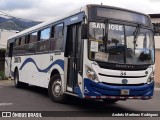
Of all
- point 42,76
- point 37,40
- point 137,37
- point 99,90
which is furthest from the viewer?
point 37,40

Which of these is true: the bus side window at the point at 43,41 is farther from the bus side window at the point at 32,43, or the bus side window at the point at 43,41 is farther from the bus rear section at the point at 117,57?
the bus rear section at the point at 117,57

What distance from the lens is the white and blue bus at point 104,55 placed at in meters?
10.1

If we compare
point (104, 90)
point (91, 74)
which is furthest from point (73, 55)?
point (104, 90)

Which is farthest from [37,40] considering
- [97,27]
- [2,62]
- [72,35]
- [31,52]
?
[2,62]

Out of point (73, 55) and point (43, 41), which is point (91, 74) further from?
point (43, 41)

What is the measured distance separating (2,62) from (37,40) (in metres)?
15.9

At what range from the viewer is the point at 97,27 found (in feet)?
33.9

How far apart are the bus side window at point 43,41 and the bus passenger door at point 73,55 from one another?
2.29m

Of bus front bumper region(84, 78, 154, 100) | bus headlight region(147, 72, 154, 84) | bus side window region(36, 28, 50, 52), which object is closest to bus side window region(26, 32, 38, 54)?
bus side window region(36, 28, 50, 52)

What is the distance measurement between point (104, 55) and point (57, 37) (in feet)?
10.3

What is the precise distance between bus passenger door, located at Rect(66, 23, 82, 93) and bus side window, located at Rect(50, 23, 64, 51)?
2.19 ft

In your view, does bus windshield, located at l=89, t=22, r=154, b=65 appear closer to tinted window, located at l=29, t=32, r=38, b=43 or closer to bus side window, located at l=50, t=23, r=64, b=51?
bus side window, located at l=50, t=23, r=64, b=51

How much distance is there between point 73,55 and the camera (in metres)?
11.4

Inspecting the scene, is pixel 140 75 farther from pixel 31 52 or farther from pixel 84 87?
pixel 31 52
